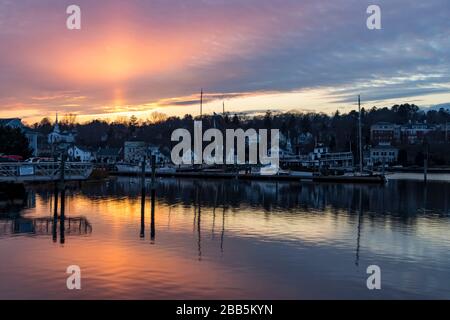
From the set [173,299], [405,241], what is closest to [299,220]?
[405,241]

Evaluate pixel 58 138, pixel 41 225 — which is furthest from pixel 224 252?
pixel 58 138

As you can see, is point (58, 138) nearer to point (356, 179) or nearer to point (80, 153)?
point (80, 153)

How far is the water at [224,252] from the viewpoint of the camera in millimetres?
17047

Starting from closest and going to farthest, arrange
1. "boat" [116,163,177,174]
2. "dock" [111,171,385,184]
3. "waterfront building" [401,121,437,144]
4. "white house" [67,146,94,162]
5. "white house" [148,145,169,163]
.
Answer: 1. "dock" [111,171,385,184]
2. "boat" [116,163,177,174]
3. "white house" [67,146,94,162]
4. "white house" [148,145,169,163]
5. "waterfront building" [401,121,437,144]

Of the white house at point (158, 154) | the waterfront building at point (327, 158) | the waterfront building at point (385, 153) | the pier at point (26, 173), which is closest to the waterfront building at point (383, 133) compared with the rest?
the waterfront building at point (385, 153)

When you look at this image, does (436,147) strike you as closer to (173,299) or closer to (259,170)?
(259,170)

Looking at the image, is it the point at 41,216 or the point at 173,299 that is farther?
the point at 41,216

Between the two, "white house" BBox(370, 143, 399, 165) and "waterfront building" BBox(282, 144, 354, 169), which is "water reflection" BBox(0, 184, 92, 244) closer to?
"waterfront building" BBox(282, 144, 354, 169)

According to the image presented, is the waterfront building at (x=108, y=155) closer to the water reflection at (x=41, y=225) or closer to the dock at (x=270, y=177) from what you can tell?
the dock at (x=270, y=177)

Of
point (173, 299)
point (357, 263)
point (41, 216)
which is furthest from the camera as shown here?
point (41, 216)

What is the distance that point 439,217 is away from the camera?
120 feet

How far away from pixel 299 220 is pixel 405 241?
28.9ft

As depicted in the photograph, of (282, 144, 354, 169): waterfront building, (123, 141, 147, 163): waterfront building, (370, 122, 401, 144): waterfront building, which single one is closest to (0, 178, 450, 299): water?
(282, 144, 354, 169): waterfront building

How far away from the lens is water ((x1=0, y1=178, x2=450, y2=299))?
1705cm
